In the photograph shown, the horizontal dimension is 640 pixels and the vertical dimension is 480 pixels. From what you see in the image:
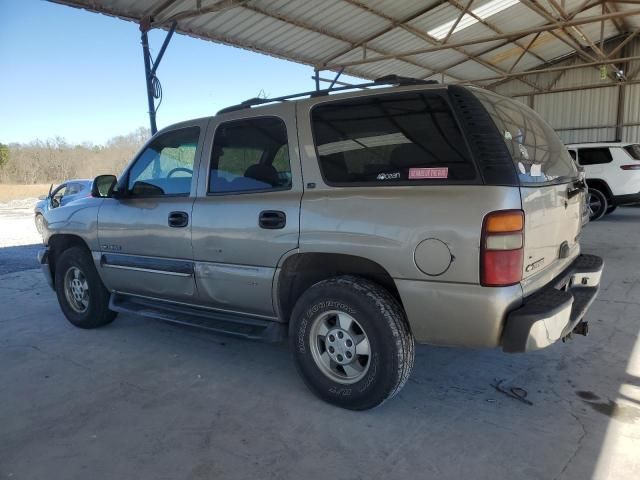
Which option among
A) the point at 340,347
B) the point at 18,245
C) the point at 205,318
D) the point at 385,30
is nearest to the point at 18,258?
the point at 18,245

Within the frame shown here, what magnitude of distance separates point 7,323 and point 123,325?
4.46 feet

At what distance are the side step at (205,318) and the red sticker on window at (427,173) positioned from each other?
143cm

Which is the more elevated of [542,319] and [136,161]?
[136,161]

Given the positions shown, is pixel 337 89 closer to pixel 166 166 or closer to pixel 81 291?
pixel 166 166

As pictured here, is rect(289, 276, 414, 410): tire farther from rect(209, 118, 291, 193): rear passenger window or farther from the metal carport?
the metal carport

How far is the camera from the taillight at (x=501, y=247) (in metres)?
2.52

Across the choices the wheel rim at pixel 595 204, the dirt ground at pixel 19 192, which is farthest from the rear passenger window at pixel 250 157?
the dirt ground at pixel 19 192

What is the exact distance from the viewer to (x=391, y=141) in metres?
2.91

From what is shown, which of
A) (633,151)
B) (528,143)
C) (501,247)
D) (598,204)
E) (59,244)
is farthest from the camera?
(598,204)

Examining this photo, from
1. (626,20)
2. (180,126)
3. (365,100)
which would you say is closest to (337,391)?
(365,100)

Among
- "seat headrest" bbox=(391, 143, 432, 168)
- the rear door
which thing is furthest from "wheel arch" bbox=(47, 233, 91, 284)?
the rear door

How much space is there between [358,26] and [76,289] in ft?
31.9

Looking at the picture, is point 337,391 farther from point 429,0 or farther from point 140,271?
point 429,0

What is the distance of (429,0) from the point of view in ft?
37.1
